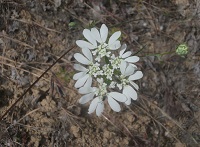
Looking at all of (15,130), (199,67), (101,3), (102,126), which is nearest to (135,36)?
(101,3)

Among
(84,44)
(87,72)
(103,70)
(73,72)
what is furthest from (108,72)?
(73,72)

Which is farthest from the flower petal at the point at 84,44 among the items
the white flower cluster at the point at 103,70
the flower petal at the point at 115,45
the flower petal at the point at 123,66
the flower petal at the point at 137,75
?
the flower petal at the point at 137,75

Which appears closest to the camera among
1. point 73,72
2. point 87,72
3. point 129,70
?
point 129,70

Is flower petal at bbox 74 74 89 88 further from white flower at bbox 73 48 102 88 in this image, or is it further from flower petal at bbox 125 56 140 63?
flower petal at bbox 125 56 140 63

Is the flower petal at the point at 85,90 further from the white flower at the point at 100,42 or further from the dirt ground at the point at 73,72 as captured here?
the dirt ground at the point at 73,72

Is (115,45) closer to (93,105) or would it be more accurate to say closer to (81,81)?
(81,81)

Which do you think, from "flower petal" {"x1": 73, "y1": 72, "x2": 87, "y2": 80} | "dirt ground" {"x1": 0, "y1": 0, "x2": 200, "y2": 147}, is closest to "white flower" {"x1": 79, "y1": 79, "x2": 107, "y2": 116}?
"flower petal" {"x1": 73, "y1": 72, "x2": 87, "y2": 80}
